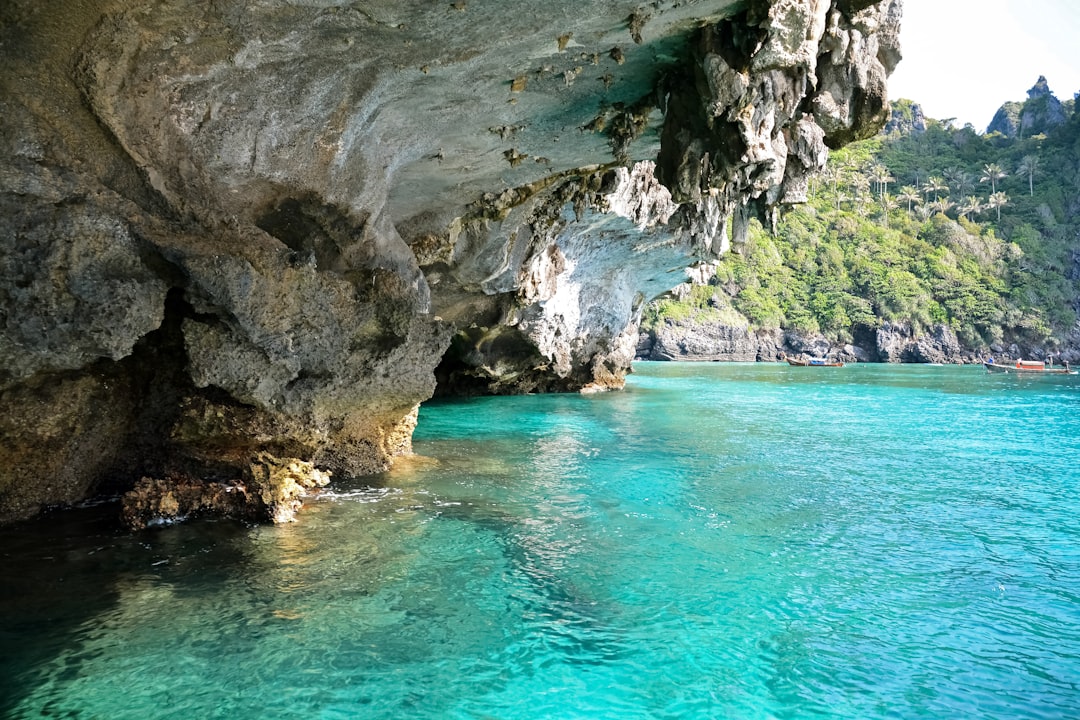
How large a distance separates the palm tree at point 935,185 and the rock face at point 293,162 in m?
78.2

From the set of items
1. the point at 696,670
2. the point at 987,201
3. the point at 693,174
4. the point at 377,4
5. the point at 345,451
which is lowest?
the point at 696,670

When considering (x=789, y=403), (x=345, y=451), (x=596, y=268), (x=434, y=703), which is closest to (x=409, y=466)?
(x=345, y=451)

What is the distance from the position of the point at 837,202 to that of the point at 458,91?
254 feet

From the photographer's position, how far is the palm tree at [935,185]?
3000 inches

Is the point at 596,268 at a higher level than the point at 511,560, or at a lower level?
higher

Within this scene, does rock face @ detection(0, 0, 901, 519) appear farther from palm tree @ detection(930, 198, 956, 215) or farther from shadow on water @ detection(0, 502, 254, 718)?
palm tree @ detection(930, 198, 956, 215)

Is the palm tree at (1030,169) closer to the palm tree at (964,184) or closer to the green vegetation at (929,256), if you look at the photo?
the green vegetation at (929,256)

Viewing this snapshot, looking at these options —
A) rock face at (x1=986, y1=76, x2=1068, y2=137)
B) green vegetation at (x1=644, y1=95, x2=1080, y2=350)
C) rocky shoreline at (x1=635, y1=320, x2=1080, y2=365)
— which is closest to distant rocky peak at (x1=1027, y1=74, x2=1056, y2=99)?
rock face at (x1=986, y1=76, x2=1068, y2=137)

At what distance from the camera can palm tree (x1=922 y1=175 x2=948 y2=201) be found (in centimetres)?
7619

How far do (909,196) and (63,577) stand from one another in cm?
8463

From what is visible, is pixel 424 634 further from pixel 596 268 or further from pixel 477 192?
pixel 596 268

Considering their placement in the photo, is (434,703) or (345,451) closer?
(434,703)

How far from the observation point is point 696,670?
5258 mm

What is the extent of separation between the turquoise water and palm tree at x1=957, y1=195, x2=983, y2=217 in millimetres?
71277
